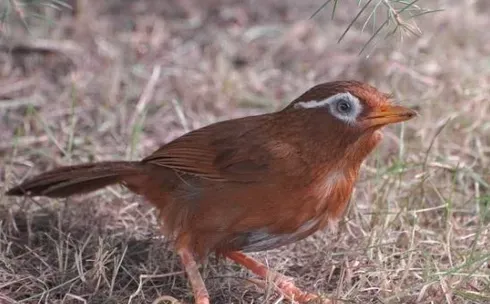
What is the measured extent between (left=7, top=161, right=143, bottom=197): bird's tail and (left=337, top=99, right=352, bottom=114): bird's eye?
3.58 ft

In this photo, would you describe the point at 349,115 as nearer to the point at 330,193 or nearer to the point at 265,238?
the point at 330,193

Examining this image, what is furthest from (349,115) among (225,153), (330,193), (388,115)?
(225,153)

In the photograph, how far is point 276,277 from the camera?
4316 millimetres

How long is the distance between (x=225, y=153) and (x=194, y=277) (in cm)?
56

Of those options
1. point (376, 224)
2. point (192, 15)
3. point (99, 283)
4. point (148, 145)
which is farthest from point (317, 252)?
point (192, 15)

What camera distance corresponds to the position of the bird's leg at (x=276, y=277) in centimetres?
422

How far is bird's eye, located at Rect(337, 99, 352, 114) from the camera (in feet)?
13.4

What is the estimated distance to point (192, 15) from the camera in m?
7.88

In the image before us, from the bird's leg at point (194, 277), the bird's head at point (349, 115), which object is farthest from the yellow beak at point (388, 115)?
the bird's leg at point (194, 277)

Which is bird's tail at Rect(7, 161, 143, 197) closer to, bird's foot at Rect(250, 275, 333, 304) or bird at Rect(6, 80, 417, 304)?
bird at Rect(6, 80, 417, 304)

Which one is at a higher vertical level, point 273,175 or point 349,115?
point 349,115

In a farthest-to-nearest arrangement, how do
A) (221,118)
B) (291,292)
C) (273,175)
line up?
1. (221,118)
2. (291,292)
3. (273,175)

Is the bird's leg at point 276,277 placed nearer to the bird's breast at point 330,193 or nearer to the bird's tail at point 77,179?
the bird's breast at point 330,193

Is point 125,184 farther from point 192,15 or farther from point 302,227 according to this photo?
point 192,15
